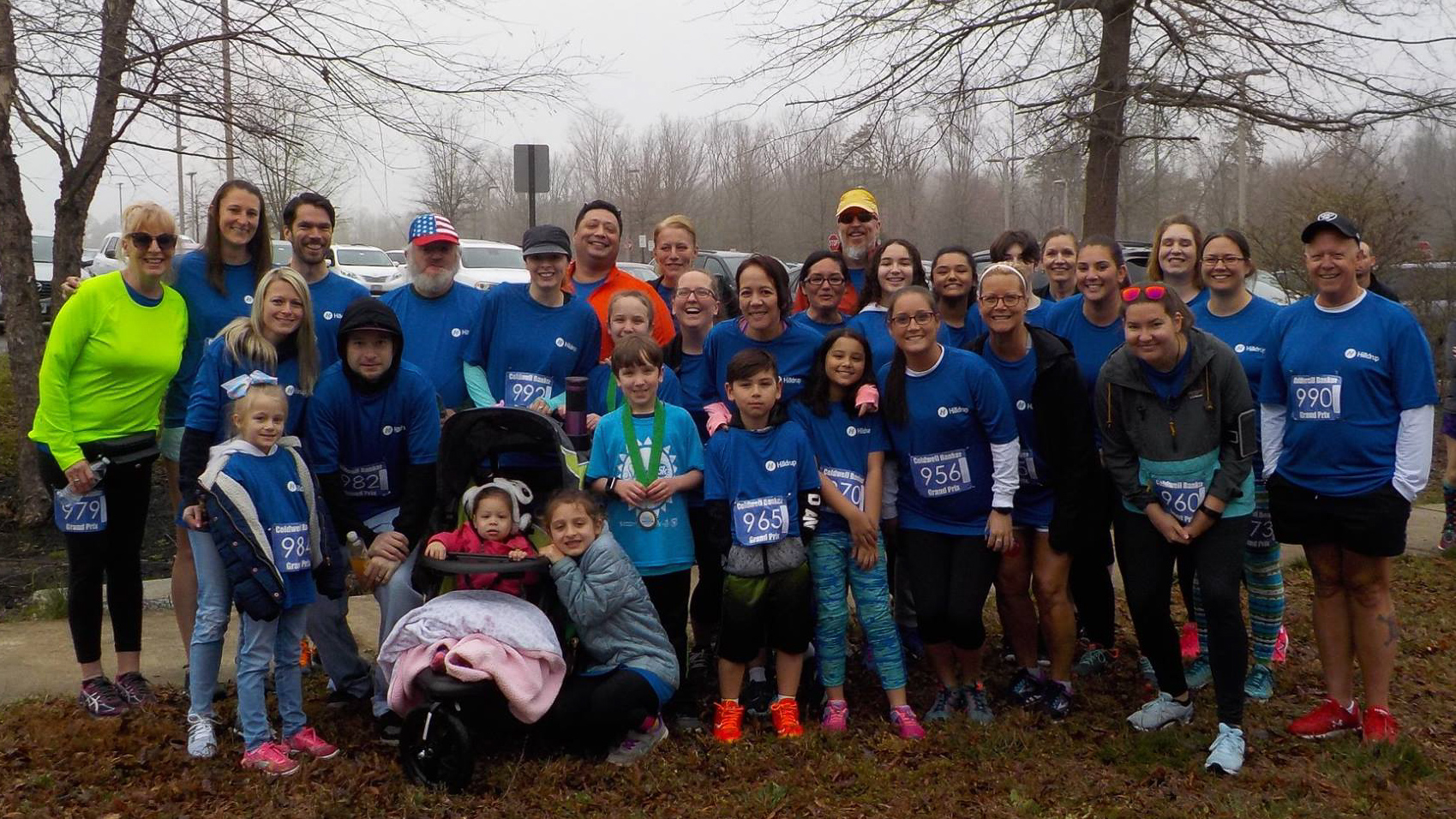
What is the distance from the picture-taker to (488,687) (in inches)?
165

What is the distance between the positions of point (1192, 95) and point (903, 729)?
734 cm

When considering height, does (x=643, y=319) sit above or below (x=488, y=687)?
above

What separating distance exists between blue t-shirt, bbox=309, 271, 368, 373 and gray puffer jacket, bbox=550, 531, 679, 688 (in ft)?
5.14

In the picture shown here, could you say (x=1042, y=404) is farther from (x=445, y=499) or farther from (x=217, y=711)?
(x=217, y=711)

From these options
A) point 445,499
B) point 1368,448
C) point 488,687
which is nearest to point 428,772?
point 488,687

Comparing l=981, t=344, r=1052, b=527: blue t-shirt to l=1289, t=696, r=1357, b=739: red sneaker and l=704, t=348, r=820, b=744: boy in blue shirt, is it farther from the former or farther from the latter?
l=1289, t=696, r=1357, b=739: red sneaker

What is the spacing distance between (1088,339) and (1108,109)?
5.71 meters

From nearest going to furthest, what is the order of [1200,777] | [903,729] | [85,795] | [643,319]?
[85,795]
[1200,777]
[903,729]
[643,319]

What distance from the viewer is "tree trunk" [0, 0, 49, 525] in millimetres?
7480

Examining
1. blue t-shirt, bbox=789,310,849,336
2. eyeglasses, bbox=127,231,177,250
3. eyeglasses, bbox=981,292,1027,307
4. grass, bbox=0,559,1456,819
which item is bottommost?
grass, bbox=0,559,1456,819

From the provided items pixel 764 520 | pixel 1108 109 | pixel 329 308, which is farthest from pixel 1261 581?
pixel 1108 109

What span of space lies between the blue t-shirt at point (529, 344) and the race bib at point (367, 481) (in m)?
0.69

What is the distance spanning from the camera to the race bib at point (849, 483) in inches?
191

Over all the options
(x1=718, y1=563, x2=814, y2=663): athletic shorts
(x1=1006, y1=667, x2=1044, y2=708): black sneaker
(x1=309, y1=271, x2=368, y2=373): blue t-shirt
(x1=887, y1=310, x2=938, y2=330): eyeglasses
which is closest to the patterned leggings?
(x1=1006, y1=667, x2=1044, y2=708): black sneaker
